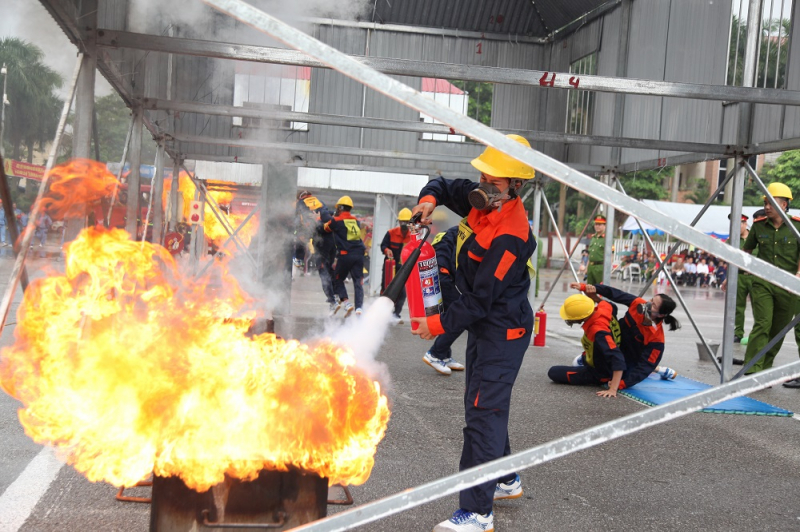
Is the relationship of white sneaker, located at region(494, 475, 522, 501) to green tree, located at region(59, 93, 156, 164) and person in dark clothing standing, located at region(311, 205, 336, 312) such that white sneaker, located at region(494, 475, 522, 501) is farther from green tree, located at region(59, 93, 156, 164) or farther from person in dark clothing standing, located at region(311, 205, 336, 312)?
person in dark clothing standing, located at region(311, 205, 336, 312)

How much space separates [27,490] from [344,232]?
8685mm

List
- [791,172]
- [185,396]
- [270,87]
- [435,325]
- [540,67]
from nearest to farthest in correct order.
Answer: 1. [185,396]
2. [435,325]
3. [270,87]
4. [540,67]
5. [791,172]

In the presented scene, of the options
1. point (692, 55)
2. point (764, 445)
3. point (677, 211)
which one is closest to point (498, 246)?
point (764, 445)

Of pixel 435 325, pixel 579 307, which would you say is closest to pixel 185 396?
pixel 435 325

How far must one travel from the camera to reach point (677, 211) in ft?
98.5

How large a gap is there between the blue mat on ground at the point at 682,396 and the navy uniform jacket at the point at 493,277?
3237 millimetres

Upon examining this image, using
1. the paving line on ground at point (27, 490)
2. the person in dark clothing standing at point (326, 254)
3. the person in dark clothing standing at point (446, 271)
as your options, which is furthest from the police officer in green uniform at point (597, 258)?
the paving line on ground at point (27, 490)

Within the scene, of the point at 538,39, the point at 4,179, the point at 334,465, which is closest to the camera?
the point at 334,465

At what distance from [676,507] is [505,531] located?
3.73ft

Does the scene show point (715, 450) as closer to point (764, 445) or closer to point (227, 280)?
point (764, 445)

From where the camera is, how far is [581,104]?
1138 cm

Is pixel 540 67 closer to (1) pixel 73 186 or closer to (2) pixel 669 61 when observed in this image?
(2) pixel 669 61

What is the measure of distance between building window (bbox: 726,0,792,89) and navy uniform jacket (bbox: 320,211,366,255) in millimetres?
6280

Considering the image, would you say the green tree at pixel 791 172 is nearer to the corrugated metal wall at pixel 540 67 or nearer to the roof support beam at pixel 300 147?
the corrugated metal wall at pixel 540 67
